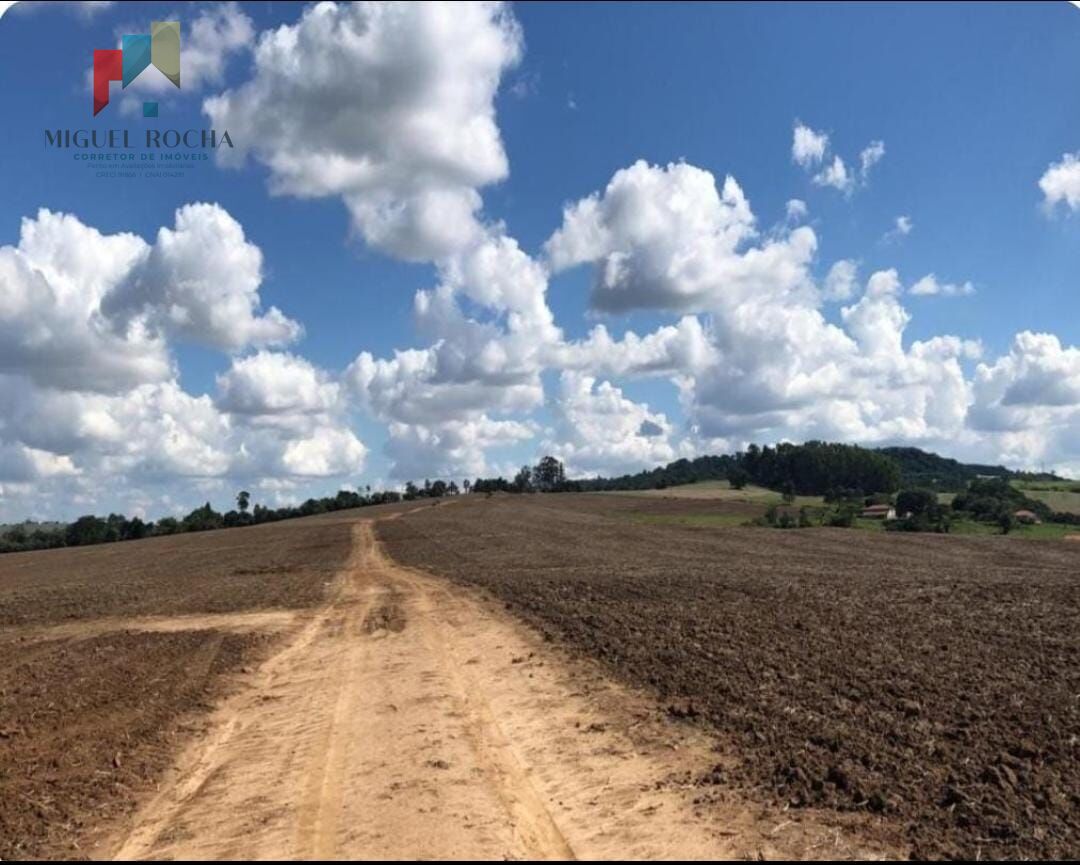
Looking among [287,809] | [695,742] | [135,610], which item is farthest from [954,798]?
[135,610]

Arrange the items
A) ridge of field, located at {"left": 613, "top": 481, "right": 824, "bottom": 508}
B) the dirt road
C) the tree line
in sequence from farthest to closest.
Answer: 1. the tree line
2. ridge of field, located at {"left": 613, "top": 481, "right": 824, "bottom": 508}
3. the dirt road

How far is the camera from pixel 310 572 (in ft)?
103

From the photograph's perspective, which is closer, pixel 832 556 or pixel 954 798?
pixel 954 798

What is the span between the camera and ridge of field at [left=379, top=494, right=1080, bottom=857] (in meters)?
7.20

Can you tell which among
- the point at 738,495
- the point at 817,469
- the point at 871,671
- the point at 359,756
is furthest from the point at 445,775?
the point at 817,469

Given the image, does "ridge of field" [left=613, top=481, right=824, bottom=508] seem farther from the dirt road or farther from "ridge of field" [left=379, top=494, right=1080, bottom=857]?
the dirt road

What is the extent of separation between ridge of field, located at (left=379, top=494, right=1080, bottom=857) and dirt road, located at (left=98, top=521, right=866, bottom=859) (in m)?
0.81

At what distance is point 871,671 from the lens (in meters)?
11.4

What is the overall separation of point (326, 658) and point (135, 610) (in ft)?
34.8

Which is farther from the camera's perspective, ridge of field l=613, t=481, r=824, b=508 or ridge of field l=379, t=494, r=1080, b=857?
ridge of field l=613, t=481, r=824, b=508

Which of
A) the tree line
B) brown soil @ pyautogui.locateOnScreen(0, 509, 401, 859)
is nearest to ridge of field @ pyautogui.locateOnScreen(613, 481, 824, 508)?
the tree line

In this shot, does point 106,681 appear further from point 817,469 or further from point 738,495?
point 817,469

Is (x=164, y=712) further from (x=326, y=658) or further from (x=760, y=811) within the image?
(x=760, y=811)

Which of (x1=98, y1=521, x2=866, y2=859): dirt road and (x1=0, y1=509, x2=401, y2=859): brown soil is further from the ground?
(x1=0, y1=509, x2=401, y2=859): brown soil
